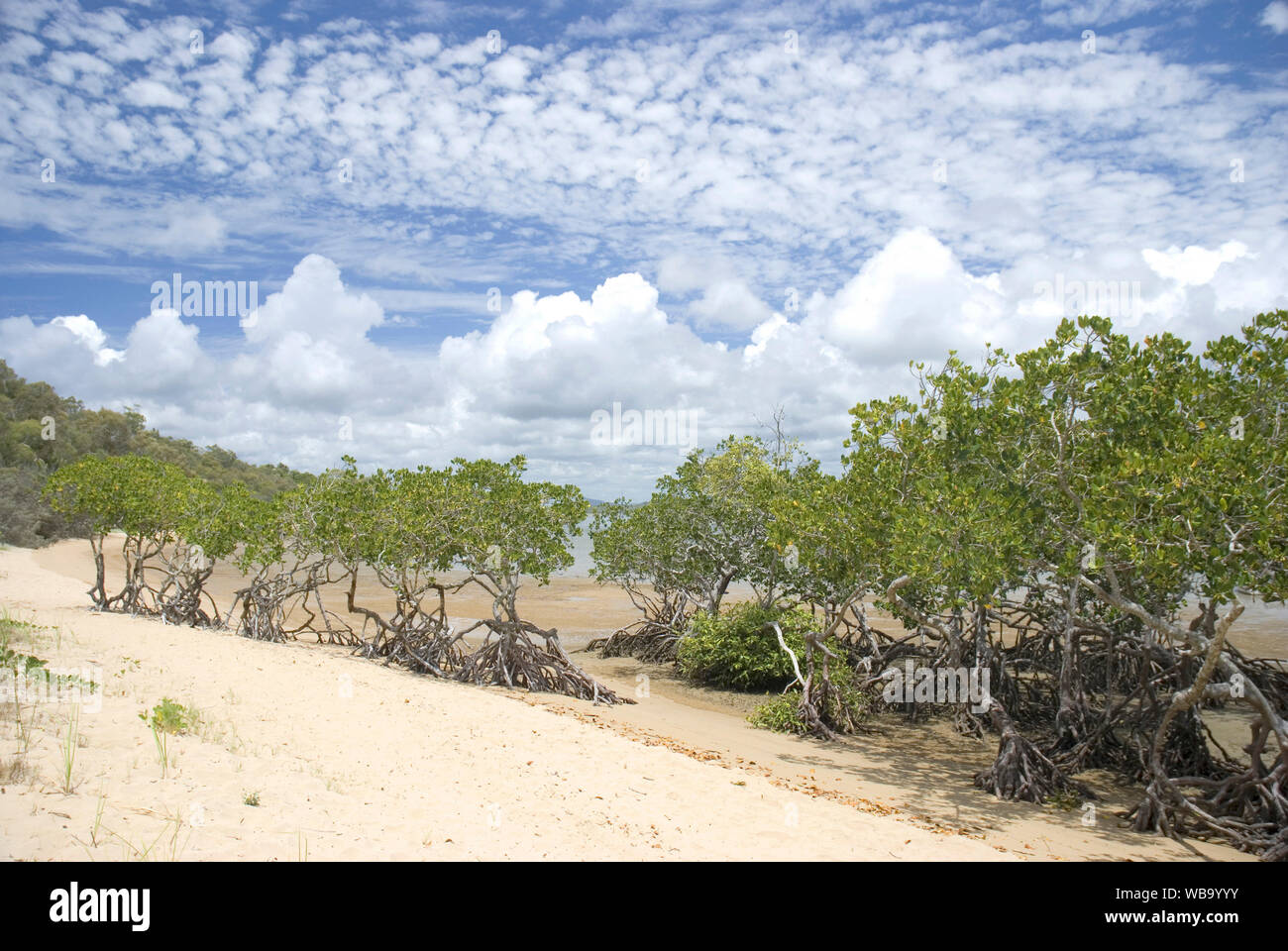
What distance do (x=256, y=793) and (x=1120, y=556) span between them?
351 inches

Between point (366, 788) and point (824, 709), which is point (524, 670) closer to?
point (824, 709)

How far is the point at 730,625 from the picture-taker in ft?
56.0

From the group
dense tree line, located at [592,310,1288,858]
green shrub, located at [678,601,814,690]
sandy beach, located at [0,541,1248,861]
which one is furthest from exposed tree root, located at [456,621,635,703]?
dense tree line, located at [592,310,1288,858]

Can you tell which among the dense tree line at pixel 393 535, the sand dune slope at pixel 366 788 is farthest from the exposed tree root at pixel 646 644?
A: the sand dune slope at pixel 366 788

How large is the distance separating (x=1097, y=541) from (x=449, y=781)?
721cm

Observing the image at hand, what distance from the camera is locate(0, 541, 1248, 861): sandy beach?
550cm

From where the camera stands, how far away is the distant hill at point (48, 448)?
3822 cm

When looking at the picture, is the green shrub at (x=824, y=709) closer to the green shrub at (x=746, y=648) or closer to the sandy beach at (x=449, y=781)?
the sandy beach at (x=449, y=781)

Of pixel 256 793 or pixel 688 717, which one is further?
pixel 688 717

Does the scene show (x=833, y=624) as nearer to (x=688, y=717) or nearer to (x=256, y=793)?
(x=688, y=717)

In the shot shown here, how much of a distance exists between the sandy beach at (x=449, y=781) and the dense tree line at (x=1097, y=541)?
0.75 m

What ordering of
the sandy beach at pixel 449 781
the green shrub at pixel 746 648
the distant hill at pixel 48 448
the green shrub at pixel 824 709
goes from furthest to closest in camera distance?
the distant hill at pixel 48 448 < the green shrub at pixel 746 648 < the green shrub at pixel 824 709 < the sandy beach at pixel 449 781
